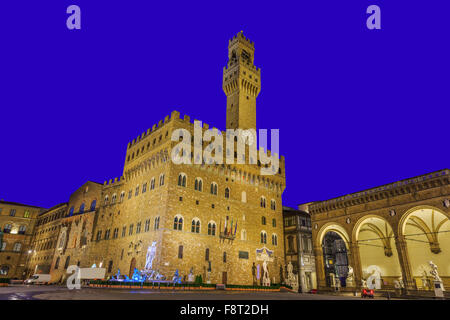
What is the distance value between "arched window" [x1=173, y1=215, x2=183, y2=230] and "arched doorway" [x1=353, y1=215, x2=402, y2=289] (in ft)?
62.1

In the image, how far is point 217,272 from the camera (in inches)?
Answer: 1232

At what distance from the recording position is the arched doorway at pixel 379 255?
1298 inches

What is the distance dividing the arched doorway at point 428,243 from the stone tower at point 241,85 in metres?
23.6

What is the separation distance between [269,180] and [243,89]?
14.9 meters

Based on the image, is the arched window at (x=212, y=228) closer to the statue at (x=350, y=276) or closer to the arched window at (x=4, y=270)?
the statue at (x=350, y=276)

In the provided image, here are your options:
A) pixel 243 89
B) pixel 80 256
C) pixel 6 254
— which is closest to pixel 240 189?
pixel 243 89

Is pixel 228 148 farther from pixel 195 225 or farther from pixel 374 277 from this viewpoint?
pixel 374 277

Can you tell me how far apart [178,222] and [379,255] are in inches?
987

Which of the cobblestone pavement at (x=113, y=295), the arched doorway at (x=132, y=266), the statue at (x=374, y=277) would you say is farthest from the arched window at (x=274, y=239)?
the arched doorway at (x=132, y=266)

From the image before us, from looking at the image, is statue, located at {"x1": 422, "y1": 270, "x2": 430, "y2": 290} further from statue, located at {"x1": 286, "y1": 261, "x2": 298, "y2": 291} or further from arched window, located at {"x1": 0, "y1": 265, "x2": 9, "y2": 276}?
arched window, located at {"x1": 0, "y1": 265, "x2": 9, "y2": 276}

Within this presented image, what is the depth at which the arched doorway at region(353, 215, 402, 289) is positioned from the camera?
32969mm

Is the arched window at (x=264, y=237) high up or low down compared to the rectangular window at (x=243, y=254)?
up

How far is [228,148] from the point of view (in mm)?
36938

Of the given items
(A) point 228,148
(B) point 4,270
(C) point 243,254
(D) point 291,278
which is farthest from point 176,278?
(B) point 4,270
